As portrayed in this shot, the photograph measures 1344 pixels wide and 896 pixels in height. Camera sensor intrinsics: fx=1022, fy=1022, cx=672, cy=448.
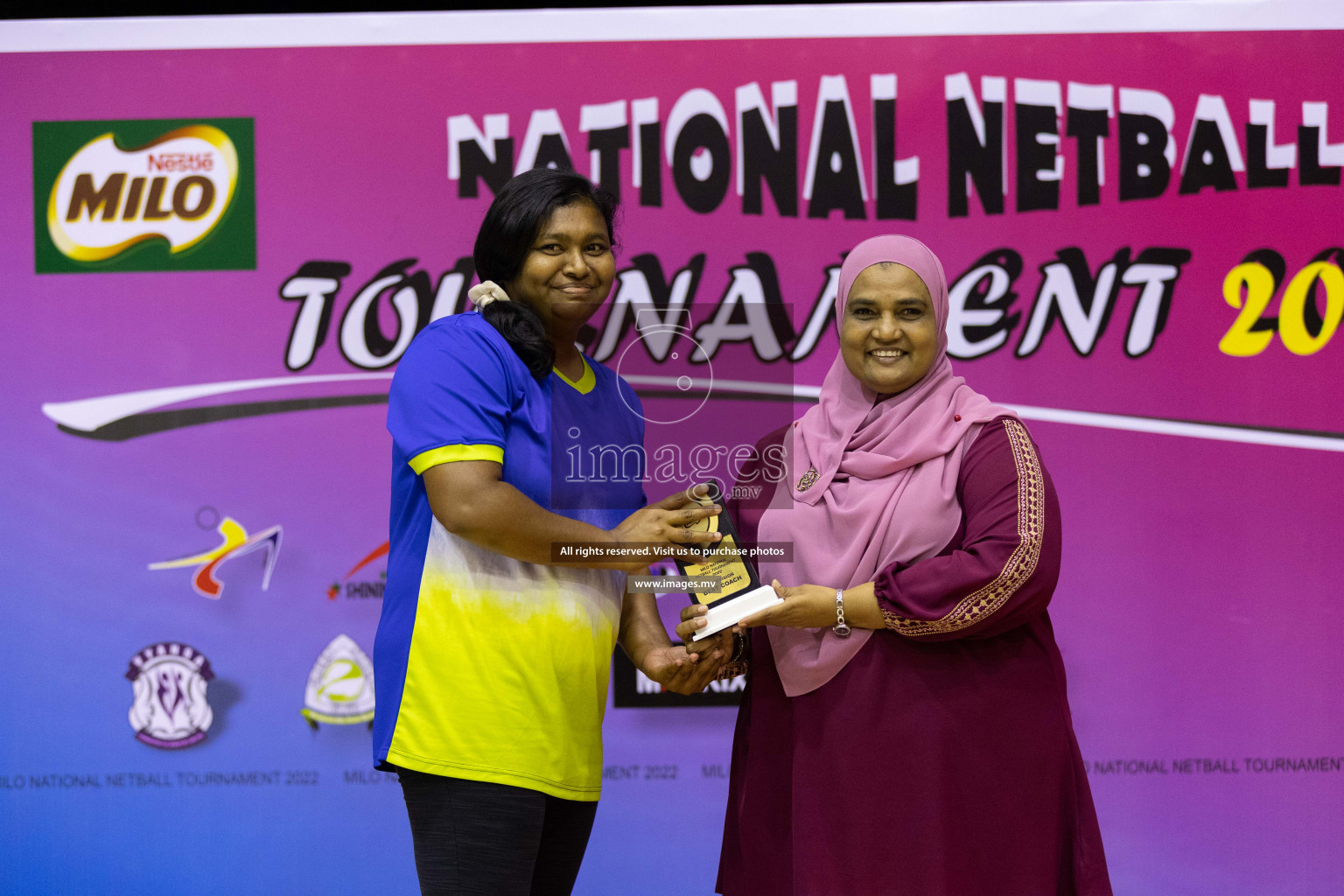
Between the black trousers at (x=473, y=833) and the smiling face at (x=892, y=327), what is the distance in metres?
1.04

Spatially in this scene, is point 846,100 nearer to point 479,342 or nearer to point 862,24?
point 862,24

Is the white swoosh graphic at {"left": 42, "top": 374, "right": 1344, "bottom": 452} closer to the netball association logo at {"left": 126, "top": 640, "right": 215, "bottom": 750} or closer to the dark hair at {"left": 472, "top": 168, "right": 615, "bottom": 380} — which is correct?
the netball association logo at {"left": 126, "top": 640, "right": 215, "bottom": 750}

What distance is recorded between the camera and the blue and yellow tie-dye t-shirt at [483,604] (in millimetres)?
1807

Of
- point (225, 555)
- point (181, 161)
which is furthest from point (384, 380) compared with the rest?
point (181, 161)

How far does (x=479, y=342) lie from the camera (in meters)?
1.87

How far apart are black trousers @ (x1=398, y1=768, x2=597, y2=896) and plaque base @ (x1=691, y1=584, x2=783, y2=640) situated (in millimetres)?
435

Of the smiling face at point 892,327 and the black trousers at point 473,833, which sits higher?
the smiling face at point 892,327

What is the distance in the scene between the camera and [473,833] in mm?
1814

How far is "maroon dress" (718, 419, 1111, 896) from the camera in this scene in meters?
1.91

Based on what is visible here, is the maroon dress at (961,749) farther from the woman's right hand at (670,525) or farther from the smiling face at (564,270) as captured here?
the smiling face at (564,270)

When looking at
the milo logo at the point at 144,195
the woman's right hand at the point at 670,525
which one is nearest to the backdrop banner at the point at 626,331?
the milo logo at the point at 144,195

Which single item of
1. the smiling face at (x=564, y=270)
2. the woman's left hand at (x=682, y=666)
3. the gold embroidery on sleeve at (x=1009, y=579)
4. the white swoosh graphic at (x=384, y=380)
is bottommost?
the woman's left hand at (x=682, y=666)

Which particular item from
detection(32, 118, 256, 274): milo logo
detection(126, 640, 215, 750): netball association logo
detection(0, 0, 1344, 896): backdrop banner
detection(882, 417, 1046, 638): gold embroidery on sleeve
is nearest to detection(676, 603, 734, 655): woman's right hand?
detection(882, 417, 1046, 638): gold embroidery on sleeve

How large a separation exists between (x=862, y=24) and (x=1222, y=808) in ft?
9.16
